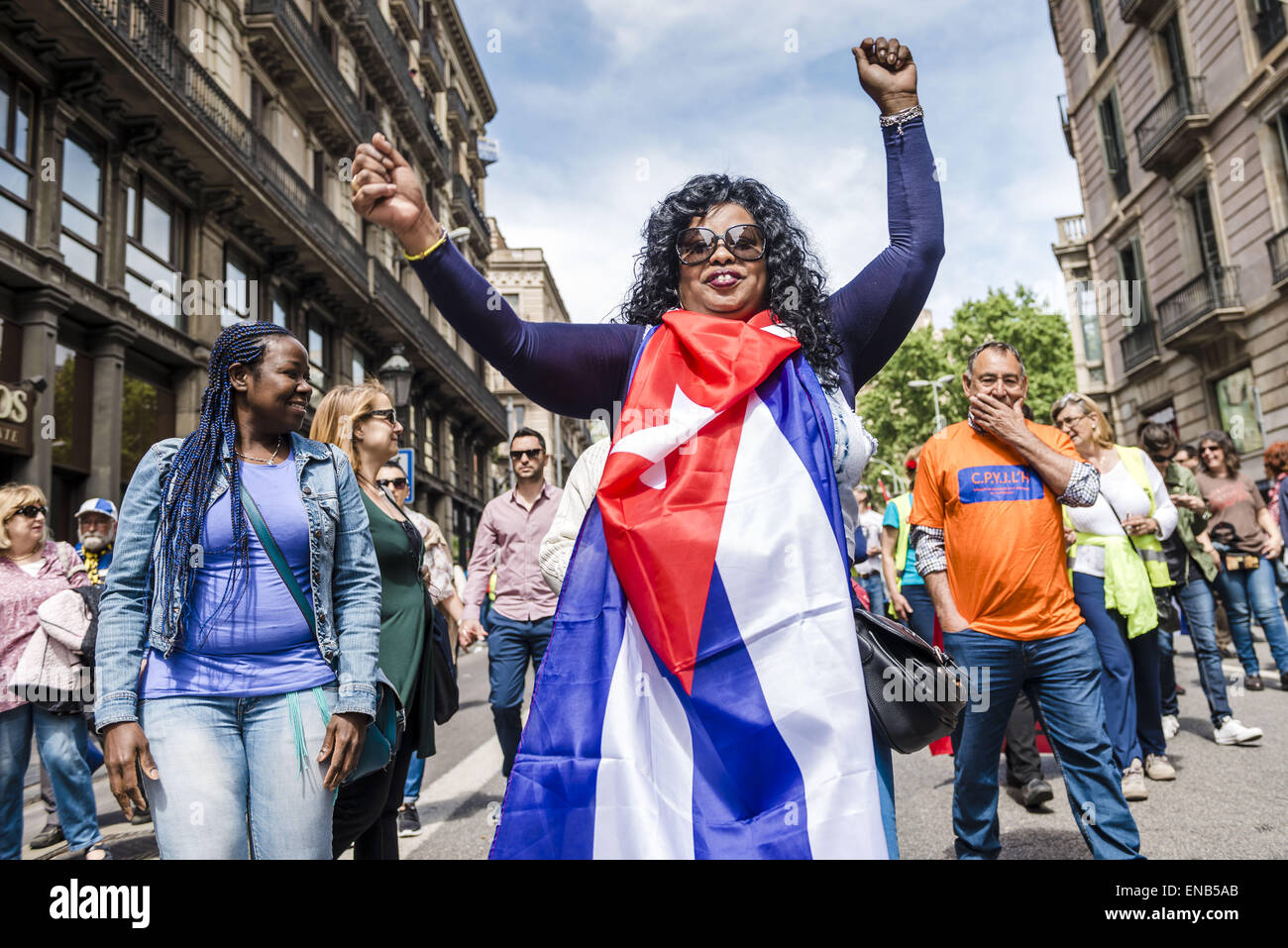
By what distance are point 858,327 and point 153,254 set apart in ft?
52.3

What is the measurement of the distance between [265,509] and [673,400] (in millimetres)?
1307

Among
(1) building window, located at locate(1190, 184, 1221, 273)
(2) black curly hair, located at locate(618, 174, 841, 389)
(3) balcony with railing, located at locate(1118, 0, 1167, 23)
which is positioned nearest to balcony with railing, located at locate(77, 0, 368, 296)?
(2) black curly hair, located at locate(618, 174, 841, 389)

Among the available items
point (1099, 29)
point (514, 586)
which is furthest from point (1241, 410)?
point (514, 586)

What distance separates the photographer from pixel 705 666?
6.27ft

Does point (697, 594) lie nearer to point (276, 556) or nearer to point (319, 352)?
point (276, 556)

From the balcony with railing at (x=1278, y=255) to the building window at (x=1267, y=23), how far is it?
348 cm

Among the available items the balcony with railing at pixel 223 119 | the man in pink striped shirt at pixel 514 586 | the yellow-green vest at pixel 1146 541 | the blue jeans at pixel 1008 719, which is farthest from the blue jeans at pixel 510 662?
the balcony with railing at pixel 223 119

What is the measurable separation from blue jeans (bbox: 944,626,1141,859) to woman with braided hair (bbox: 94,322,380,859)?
2174mm

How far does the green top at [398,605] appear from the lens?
12.7 feet

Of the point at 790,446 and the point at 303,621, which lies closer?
the point at 790,446
